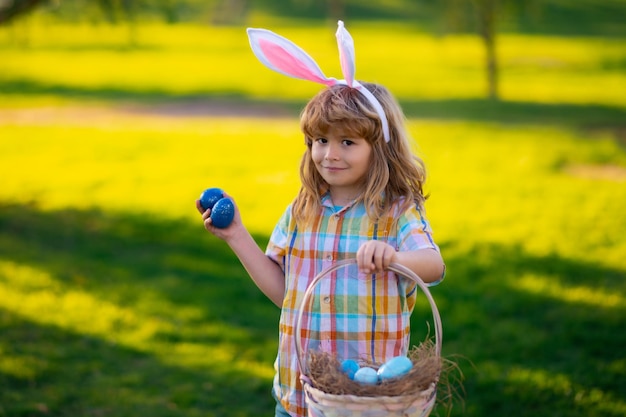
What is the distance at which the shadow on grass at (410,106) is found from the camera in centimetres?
1445

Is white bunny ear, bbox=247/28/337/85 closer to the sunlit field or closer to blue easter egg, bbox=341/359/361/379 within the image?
blue easter egg, bbox=341/359/361/379

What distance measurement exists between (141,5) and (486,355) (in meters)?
6.12

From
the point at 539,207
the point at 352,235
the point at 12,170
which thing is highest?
the point at 12,170

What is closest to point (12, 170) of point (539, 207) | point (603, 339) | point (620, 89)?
point (539, 207)

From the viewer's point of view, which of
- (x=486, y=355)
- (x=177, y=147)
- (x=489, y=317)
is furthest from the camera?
(x=177, y=147)

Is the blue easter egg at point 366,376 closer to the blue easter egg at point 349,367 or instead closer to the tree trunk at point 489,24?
the blue easter egg at point 349,367

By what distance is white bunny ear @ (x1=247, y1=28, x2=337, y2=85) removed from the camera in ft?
8.18

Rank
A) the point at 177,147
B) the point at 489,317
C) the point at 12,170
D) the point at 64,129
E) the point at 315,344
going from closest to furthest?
1. the point at 315,344
2. the point at 489,317
3. the point at 12,170
4. the point at 177,147
5. the point at 64,129

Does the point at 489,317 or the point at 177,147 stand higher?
the point at 177,147

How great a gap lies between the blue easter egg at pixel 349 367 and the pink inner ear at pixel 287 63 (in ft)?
2.72

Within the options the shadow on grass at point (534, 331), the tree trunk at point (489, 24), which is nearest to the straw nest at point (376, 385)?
the shadow on grass at point (534, 331)

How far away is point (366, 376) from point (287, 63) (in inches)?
38.0

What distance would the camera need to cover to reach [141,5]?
9.23 metres

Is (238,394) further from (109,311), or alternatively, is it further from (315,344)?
(315,344)
